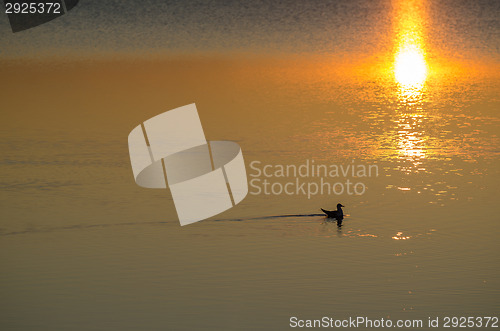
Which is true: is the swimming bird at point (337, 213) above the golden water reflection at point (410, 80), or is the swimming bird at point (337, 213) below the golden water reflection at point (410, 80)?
above

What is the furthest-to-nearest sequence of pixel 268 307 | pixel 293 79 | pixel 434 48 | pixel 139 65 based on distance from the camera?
pixel 434 48 < pixel 139 65 < pixel 293 79 < pixel 268 307

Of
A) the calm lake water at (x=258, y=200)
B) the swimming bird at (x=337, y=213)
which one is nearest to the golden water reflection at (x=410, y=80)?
the calm lake water at (x=258, y=200)

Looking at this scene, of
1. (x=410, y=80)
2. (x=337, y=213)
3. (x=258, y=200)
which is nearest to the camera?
(x=337, y=213)

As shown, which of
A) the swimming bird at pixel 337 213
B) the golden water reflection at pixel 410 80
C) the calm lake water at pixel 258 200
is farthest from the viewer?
the golden water reflection at pixel 410 80

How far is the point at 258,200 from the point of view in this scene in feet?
60.3

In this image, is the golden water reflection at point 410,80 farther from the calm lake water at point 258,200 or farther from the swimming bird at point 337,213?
the swimming bird at point 337,213

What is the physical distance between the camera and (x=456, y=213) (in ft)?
57.3

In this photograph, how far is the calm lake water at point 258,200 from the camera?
1317cm

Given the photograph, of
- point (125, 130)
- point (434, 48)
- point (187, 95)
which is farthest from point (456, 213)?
point (434, 48)

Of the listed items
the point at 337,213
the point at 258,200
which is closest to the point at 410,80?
the point at 258,200

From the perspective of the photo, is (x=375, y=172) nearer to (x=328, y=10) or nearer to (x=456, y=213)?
(x=456, y=213)

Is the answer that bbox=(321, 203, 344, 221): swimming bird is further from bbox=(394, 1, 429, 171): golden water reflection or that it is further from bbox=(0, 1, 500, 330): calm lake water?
bbox=(394, 1, 429, 171): golden water reflection

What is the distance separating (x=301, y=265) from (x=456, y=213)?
429 cm

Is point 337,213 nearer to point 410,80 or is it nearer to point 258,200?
point 258,200
